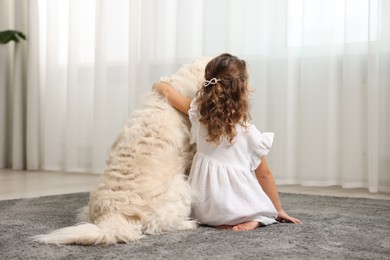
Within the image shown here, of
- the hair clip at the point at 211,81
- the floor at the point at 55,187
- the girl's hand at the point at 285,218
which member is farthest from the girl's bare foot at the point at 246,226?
the floor at the point at 55,187

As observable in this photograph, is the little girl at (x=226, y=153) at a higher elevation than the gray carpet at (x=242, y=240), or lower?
higher

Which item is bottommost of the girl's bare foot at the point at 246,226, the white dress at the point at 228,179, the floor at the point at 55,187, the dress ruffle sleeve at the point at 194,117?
the floor at the point at 55,187

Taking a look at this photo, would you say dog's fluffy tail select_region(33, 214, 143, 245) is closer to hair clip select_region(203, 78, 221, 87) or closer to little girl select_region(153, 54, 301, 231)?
Result: little girl select_region(153, 54, 301, 231)

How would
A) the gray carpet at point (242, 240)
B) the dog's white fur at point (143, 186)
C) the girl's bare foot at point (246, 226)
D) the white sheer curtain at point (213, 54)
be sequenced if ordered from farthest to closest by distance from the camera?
the white sheer curtain at point (213, 54), the girl's bare foot at point (246, 226), the dog's white fur at point (143, 186), the gray carpet at point (242, 240)

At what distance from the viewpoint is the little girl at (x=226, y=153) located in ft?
6.52

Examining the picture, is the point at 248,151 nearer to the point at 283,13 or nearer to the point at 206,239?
the point at 206,239

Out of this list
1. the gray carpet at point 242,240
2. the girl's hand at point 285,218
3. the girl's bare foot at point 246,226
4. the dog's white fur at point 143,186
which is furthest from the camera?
the girl's hand at point 285,218

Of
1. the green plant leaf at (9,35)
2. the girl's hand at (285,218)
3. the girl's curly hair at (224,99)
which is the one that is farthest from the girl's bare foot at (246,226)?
the green plant leaf at (9,35)

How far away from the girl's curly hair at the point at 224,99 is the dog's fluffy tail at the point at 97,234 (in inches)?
19.4

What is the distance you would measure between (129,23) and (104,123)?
815mm

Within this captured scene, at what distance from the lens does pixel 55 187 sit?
335 centimetres

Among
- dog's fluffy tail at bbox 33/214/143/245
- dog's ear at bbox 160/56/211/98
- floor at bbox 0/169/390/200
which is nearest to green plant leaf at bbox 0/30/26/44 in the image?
floor at bbox 0/169/390/200

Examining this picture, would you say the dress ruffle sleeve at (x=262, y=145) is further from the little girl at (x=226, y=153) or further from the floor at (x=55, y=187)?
the floor at (x=55, y=187)

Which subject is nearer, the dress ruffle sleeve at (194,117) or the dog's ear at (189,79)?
the dress ruffle sleeve at (194,117)
